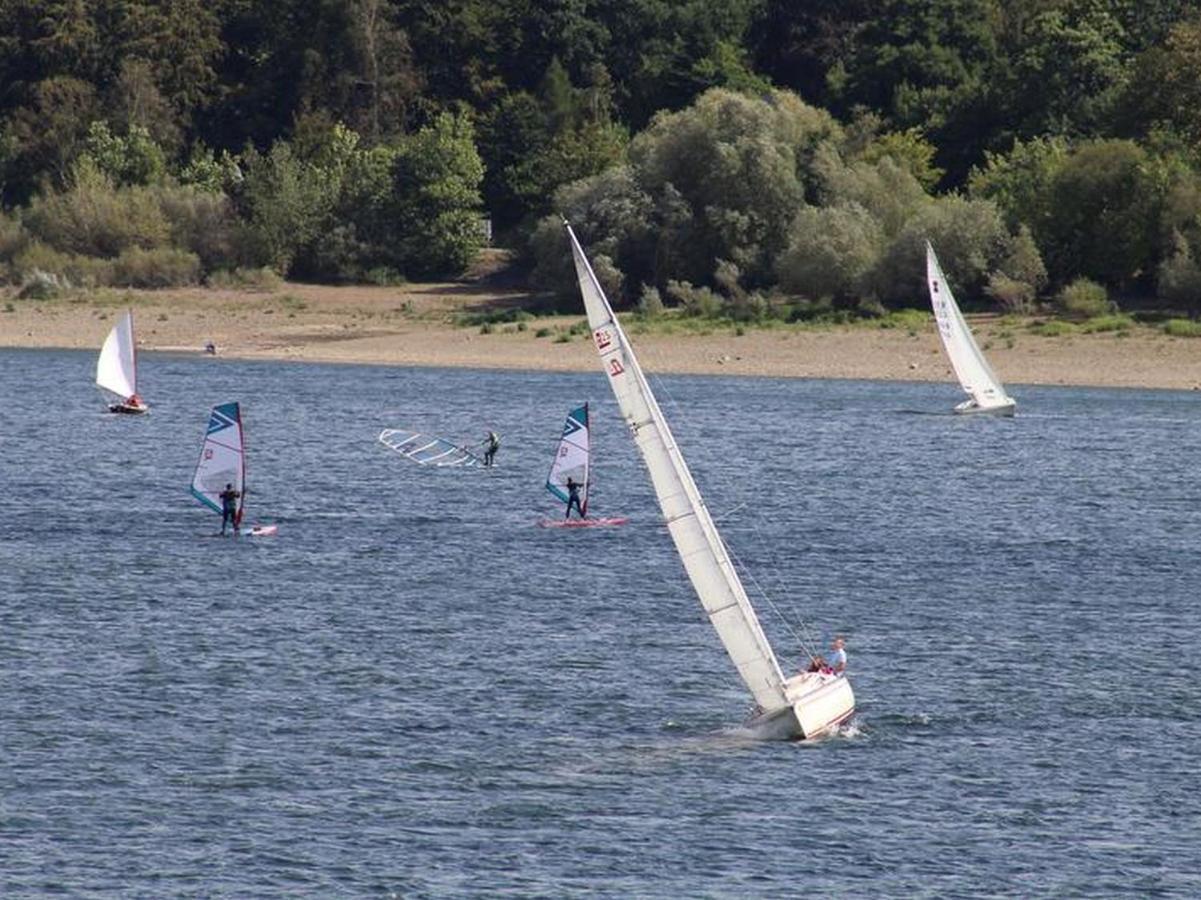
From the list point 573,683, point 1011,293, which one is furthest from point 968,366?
point 573,683

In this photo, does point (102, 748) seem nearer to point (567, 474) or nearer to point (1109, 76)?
point (567, 474)

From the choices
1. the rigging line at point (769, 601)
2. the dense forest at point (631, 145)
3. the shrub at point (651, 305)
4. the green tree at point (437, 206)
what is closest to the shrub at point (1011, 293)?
the dense forest at point (631, 145)

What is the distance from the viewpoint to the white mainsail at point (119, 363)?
7462 centimetres

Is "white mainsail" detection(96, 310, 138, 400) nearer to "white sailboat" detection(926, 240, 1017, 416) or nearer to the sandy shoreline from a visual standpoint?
the sandy shoreline

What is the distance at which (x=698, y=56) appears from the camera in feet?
417

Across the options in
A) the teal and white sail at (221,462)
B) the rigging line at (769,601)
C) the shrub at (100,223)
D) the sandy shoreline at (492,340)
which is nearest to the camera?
the rigging line at (769,601)

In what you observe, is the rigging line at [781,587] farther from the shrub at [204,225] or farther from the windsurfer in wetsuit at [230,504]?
the shrub at [204,225]

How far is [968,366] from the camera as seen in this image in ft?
261

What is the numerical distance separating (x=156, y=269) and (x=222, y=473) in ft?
205

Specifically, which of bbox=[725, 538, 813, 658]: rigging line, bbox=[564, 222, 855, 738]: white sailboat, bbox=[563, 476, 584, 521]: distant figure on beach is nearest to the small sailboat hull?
A: bbox=[563, 476, 584, 521]: distant figure on beach

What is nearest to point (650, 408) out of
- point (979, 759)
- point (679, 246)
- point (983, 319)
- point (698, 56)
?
point (979, 759)

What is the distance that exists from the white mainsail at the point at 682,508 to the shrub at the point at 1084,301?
6218cm

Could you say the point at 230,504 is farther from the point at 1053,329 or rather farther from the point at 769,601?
the point at 1053,329

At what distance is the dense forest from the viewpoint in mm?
97875
